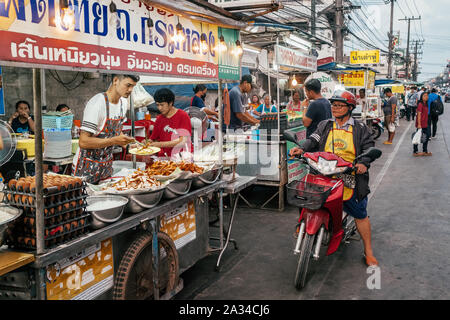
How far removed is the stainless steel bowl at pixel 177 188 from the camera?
3.65m

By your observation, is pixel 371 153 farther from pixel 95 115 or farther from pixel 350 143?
pixel 95 115

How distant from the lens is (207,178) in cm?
433

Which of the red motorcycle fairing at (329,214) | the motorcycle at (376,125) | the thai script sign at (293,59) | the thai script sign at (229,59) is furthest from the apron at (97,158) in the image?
the motorcycle at (376,125)

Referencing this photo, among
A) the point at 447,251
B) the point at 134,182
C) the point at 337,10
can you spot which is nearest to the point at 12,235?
the point at 134,182

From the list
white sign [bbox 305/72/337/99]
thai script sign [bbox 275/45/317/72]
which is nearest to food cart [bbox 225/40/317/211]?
thai script sign [bbox 275/45/317/72]

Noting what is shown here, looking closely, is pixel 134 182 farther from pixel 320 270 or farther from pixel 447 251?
pixel 447 251

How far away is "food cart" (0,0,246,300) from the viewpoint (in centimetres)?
231

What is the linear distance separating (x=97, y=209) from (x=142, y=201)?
46 cm

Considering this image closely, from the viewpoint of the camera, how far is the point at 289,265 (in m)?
4.79

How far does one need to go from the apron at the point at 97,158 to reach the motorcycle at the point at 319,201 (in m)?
1.88

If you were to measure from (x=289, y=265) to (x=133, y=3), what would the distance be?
3.37 metres

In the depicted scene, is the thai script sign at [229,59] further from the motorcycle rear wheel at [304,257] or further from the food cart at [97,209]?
the motorcycle rear wheel at [304,257]

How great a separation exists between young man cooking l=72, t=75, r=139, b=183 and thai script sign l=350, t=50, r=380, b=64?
903 inches

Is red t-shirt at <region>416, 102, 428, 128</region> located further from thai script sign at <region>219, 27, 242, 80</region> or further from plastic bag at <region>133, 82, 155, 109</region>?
thai script sign at <region>219, 27, 242, 80</region>
